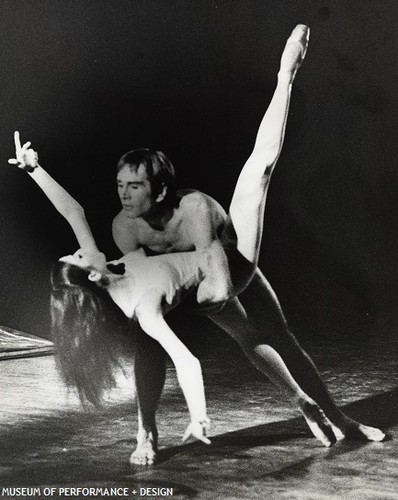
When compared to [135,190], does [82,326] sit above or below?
below

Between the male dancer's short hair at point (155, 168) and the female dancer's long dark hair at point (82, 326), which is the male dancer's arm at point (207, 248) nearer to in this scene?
the male dancer's short hair at point (155, 168)

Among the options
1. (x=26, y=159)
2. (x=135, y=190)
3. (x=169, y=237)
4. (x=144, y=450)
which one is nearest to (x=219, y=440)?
(x=144, y=450)

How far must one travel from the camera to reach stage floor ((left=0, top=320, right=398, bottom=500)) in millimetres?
2510

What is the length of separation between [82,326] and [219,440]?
65 centimetres

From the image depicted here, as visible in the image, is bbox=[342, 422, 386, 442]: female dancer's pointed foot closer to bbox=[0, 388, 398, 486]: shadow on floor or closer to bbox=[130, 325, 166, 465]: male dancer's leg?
bbox=[0, 388, 398, 486]: shadow on floor

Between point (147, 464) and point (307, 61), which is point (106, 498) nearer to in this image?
point (147, 464)

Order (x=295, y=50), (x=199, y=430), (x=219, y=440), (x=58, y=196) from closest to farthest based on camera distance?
(x=199, y=430)
(x=219, y=440)
(x=58, y=196)
(x=295, y=50)

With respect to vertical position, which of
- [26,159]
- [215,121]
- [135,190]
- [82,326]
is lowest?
[82,326]

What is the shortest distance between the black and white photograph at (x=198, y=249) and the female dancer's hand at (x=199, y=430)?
1 cm

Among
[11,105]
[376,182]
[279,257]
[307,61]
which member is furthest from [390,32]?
[11,105]

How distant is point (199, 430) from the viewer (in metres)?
2.64

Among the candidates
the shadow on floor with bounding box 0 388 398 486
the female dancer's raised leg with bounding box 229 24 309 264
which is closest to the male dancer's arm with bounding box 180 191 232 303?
the female dancer's raised leg with bounding box 229 24 309 264

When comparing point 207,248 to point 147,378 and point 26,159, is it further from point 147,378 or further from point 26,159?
point 26,159

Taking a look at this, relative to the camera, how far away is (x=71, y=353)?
112 inches
